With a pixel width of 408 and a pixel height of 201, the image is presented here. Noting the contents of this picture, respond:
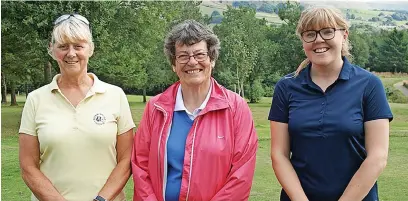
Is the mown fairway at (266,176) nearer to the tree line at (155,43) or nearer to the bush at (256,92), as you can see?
the tree line at (155,43)

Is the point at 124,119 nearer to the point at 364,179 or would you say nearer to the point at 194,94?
the point at 194,94

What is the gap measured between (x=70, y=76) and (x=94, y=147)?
18.6 inches

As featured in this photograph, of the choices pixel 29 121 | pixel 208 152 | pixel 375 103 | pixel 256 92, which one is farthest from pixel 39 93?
pixel 256 92

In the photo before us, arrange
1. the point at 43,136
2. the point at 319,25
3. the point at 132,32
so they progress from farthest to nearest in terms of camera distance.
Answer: the point at 132,32
the point at 43,136
the point at 319,25

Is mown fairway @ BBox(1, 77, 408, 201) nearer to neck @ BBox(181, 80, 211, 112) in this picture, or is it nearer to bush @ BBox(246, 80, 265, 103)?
neck @ BBox(181, 80, 211, 112)

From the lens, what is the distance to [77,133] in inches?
123

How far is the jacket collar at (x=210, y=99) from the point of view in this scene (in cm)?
314

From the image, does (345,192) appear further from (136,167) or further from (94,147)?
(94,147)

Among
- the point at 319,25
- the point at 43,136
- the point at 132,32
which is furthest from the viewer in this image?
the point at 132,32

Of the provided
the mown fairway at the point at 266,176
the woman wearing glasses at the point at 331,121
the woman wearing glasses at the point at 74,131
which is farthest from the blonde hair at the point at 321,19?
the mown fairway at the point at 266,176

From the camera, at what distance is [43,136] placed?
10.2 ft

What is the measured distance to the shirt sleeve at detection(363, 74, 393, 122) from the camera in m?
2.88

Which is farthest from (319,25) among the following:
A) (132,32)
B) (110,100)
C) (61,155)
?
(132,32)

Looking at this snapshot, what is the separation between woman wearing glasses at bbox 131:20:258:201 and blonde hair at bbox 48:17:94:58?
20.4 inches
